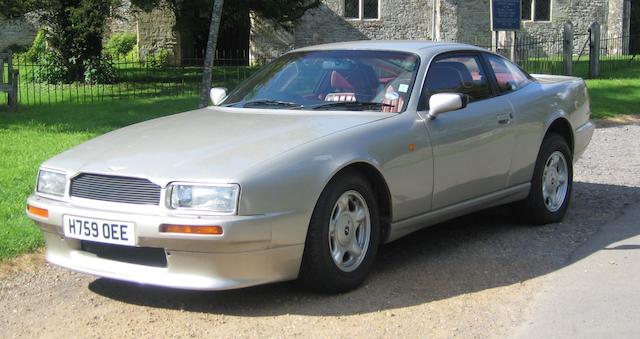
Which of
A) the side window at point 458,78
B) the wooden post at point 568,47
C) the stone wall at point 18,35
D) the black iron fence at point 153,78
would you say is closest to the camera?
the side window at point 458,78

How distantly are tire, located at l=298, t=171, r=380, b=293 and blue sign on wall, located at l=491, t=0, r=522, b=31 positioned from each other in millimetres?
13649

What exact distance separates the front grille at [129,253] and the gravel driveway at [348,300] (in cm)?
34

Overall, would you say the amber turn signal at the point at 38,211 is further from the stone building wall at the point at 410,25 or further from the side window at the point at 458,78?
the stone building wall at the point at 410,25

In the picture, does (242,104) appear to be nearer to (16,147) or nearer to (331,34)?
(16,147)

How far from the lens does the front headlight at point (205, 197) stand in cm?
427

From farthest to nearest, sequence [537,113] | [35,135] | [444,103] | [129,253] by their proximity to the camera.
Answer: [35,135]
[537,113]
[444,103]
[129,253]

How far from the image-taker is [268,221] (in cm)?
435

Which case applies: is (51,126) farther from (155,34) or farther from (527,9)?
(527,9)

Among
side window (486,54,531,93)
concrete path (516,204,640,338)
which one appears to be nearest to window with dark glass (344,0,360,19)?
side window (486,54,531,93)

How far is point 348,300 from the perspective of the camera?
4824mm

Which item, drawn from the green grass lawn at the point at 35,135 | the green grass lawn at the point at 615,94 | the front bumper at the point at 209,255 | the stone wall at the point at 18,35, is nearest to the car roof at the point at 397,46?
the front bumper at the point at 209,255

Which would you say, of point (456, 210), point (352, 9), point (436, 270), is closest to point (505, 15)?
point (456, 210)

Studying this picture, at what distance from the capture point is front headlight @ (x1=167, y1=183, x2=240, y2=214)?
427 cm

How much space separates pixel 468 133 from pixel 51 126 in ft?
27.5
